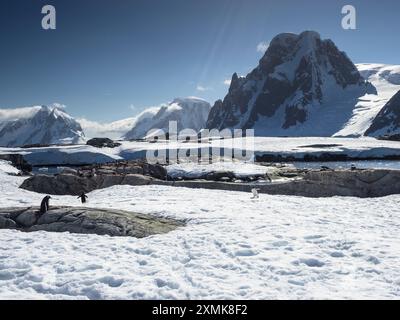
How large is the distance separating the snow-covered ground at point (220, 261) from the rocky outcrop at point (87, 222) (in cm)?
81

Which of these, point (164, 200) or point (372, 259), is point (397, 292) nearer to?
point (372, 259)

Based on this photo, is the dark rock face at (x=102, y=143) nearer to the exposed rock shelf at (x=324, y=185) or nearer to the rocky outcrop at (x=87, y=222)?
the exposed rock shelf at (x=324, y=185)

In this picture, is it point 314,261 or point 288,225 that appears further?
point 288,225

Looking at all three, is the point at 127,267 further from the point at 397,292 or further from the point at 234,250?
the point at 397,292

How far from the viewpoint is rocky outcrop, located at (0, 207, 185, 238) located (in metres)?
16.7

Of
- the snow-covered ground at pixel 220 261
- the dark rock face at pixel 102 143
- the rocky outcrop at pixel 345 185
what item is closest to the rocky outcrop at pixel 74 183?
the rocky outcrop at pixel 345 185

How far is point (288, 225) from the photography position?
17766 mm

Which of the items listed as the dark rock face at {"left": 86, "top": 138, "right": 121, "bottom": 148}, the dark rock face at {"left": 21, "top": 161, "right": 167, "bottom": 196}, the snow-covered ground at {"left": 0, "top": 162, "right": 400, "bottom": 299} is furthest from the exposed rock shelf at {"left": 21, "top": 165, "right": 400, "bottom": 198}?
the dark rock face at {"left": 86, "top": 138, "right": 121, "bottom": 148}

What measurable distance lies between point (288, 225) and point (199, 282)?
803 cm

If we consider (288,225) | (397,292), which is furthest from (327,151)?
(397,292)

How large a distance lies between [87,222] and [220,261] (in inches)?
290

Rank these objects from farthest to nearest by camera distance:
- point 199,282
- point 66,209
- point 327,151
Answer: point 327,151 → point 66,209 → point 199,282

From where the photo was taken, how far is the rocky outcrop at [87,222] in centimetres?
1671

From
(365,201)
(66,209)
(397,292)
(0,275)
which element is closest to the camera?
(397,292)
